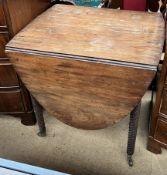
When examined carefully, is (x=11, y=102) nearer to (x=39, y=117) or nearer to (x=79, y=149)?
(x=39, y=117)

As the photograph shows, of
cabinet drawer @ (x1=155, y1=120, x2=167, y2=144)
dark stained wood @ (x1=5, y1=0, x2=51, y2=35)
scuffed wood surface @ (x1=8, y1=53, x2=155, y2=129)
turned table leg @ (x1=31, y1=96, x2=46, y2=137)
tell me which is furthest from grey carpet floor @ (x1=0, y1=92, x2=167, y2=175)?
dark stained wood @ (x1=5, y1=0, x2=51, y2=35)

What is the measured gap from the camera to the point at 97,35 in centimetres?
115

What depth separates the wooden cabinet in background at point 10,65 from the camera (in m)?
1.23

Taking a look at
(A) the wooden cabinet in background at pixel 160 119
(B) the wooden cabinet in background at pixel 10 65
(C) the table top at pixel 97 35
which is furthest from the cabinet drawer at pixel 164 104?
(B) the wooden cabinet in background at pixel 10 65

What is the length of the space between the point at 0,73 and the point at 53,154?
0.56 metres

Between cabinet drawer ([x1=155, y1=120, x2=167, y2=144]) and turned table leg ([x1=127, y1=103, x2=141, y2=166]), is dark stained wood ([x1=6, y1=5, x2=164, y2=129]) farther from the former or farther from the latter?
cabinet drawer ([x1=155, y1=120, x2=167, y2=144])

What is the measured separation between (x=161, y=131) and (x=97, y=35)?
61cm

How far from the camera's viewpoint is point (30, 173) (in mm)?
842

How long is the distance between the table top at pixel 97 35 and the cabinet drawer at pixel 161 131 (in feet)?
1.46

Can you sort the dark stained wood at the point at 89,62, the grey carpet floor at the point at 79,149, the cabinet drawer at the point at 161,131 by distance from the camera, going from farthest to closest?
1. the grey carpet floor at the point at 79,149
2. the cabinet drawer at the point at 161,131
3. the dark stained wood at the point at 89,62

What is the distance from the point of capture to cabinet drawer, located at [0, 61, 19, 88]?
138 centimetres

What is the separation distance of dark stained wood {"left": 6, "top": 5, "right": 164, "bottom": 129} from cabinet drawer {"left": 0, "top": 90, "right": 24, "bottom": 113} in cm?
31

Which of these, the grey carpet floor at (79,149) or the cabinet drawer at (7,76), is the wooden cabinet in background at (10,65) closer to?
the cabinet drawer at (7,76)

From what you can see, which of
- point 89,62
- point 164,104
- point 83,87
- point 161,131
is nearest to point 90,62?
point 89,62
